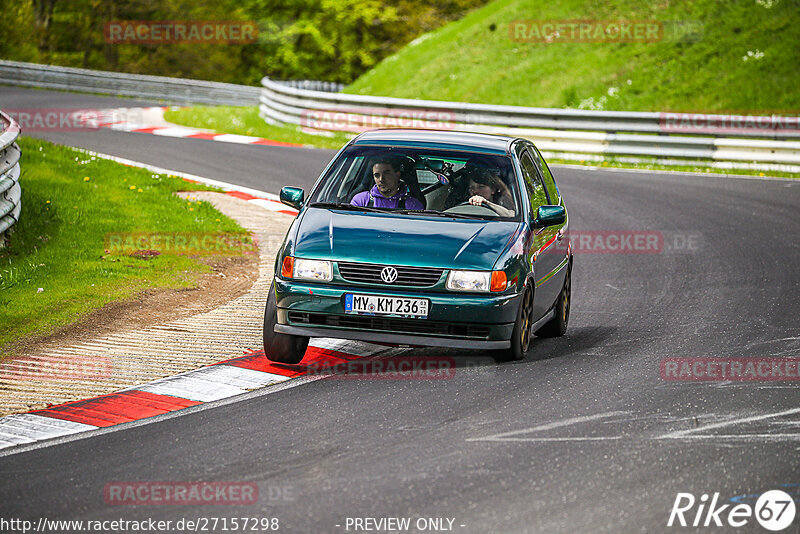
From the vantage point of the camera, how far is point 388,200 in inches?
360

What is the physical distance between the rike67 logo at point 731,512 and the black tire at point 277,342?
3527 millimetres

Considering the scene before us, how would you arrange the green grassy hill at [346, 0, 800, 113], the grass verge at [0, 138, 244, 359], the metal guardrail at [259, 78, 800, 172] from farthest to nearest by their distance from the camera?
the green grassy hill at [346, 0, 800, 113] < the metal guardrail at [259, 78, 800, 172] < the grass verge at [0, 138, 244, 359]

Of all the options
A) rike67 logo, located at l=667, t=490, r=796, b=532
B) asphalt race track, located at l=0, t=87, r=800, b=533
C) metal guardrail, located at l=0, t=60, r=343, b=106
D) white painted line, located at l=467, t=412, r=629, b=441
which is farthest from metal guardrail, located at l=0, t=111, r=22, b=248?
metal guardrail, located at l=0, t=60, r=343, b=106

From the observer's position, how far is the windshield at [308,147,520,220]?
9023mm

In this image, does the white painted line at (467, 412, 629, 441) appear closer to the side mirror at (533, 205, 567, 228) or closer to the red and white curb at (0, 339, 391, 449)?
the red and white curb at (0, 339, 391, 449)

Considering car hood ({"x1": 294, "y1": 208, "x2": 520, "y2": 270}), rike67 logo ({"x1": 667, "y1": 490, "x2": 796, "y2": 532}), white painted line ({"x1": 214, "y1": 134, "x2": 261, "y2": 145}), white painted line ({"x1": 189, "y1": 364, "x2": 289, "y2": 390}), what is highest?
car hood ({"x1": 294, "y1": 208, "x2": 520, "y2": 270})

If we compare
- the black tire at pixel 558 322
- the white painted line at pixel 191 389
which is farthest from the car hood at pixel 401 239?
the black tire at pixel 558 322

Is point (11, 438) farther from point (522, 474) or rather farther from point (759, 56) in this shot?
point (759, 56)

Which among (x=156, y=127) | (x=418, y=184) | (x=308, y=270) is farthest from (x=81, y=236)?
(x=156, y=127)

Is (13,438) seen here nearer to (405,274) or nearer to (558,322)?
(405,274)

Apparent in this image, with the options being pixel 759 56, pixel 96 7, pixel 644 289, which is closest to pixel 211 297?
pixel 644 289

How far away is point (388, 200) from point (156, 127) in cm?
1953

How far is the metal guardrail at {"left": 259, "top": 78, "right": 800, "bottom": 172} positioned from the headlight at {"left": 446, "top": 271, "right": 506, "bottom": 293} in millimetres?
15944

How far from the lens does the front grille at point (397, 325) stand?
803cm
